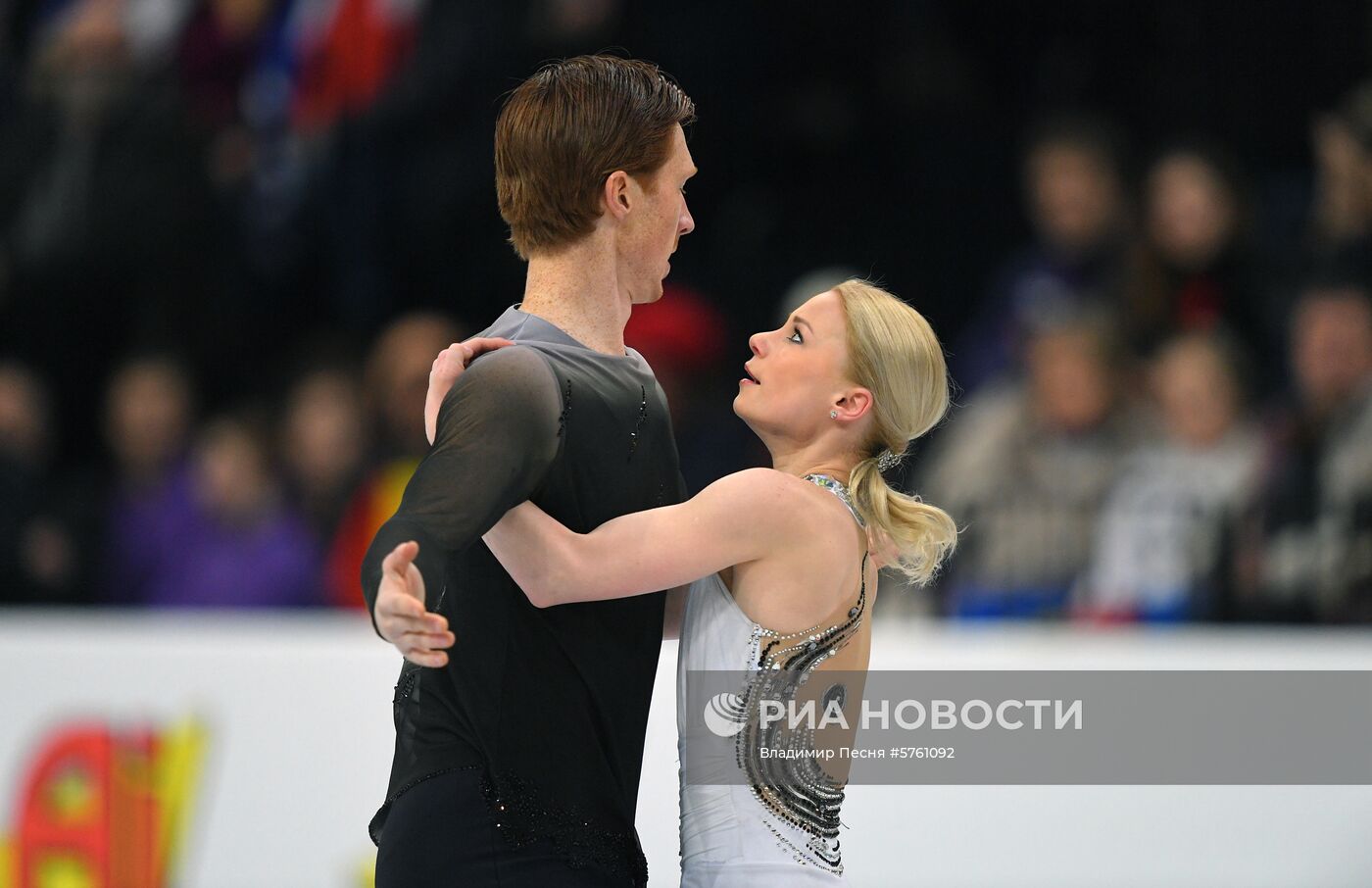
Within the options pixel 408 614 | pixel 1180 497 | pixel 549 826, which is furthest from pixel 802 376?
pixel 1180 497

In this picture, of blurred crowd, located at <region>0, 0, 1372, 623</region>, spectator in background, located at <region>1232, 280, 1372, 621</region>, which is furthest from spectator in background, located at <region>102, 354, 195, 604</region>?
spectator in background, located at <region>1232, 280, 1372, 621</region>

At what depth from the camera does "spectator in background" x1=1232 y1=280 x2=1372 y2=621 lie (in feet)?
16.8

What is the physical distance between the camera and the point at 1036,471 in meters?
5.64

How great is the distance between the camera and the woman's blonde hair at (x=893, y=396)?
2.75 meters

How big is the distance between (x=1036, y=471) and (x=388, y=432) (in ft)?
8.22

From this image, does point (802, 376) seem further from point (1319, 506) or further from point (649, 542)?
point (1319, 506)

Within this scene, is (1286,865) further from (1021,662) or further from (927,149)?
(927,149)

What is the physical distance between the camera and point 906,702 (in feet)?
13.1

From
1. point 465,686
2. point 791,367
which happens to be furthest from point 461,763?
point 791,367

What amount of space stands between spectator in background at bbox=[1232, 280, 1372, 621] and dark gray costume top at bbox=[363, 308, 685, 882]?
127 inches

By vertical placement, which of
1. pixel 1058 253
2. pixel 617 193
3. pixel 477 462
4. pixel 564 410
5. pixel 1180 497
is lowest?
pixel 477 462

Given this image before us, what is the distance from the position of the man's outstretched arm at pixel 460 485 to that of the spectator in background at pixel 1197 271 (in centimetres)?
399

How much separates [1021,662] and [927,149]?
9.45 feet

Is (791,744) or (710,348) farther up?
(710,348)
